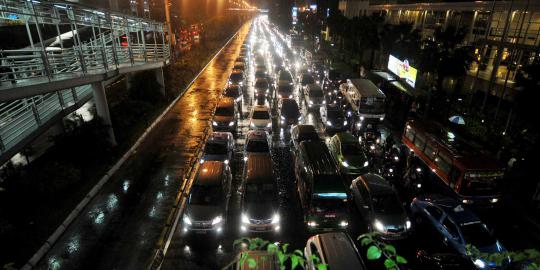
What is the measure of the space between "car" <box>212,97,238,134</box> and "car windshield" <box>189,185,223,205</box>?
8.28m

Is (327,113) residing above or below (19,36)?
below

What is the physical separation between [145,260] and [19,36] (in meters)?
21.4

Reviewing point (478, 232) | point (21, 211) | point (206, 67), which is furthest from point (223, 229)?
point (206, 67)

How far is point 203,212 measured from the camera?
39.3 feet

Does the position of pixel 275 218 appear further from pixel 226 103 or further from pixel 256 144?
pixel 226 103

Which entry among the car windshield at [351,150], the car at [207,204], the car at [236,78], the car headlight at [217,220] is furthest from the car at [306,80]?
the car headlight at [217,220]

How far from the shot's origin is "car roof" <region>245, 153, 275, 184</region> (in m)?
13.0

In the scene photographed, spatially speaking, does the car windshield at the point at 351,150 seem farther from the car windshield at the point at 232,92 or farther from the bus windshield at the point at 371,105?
the car windshield at the point at 232,92

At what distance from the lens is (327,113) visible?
2225cm

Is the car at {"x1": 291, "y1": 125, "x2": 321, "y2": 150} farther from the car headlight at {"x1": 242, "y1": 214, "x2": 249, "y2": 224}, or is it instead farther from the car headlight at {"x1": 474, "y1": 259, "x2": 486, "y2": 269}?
the car headlight at {"x1": 474, "y1": 259, "x2": 486, "y2": 269}

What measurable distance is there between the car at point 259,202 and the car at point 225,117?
7408 mm

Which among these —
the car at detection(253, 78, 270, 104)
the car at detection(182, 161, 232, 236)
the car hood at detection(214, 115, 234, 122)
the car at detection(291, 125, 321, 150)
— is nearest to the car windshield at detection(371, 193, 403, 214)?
the car at detection(291, 125, 321, 150)

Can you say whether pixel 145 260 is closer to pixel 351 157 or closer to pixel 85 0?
pixel 351 157

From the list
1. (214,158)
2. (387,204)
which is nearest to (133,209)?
(214,158)
